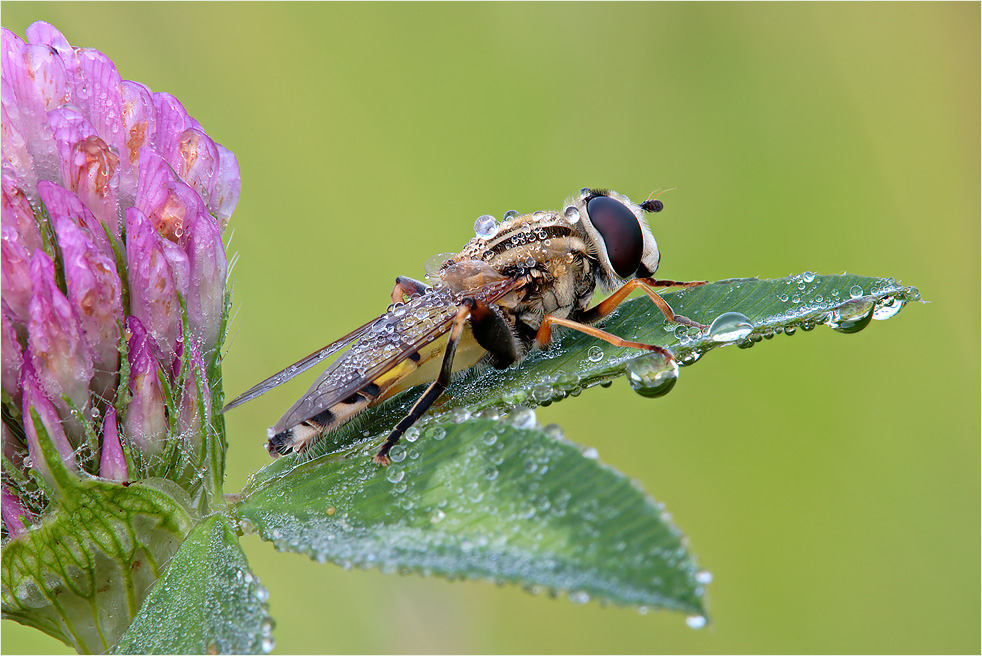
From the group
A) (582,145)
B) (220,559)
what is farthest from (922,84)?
(220,559)

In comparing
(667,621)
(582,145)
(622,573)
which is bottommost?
(622,573)

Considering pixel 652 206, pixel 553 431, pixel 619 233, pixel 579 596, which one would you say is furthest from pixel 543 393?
pixel 652 206

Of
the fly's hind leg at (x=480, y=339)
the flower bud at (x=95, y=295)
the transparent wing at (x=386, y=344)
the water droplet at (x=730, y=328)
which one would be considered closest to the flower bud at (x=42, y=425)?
the flower bud at (x=95, y=295)

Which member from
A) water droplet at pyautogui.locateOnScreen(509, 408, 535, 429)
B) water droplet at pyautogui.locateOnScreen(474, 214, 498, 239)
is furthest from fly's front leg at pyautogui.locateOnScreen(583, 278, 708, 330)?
water droplet at pyautogui.locateOnScreen(509, 408, 535, 429)

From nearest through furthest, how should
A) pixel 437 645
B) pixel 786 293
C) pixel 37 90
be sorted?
pixel 37 90, pixel 786 293, pixel 437 645

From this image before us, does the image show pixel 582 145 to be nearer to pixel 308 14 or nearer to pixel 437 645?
pixel 308 14

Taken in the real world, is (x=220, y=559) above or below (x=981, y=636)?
below

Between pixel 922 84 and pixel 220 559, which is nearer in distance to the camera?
pixel 220 559

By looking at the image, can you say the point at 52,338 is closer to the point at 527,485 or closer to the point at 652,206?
the point at 527,485
